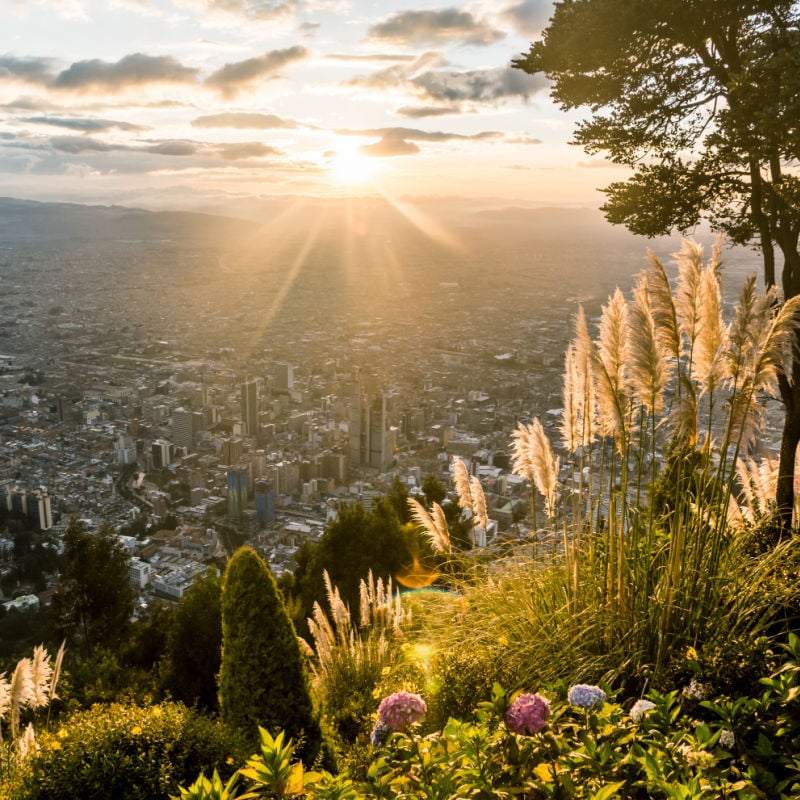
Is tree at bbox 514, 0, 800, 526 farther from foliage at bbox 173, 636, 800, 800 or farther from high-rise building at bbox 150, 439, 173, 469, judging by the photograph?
high-rise building at bbox 150, 439, 173, 469

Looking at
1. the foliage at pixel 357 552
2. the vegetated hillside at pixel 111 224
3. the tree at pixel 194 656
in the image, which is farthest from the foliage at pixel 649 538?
the vegetated hillside at pixel 111 224

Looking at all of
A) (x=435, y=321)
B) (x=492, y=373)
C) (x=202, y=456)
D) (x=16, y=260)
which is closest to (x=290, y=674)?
(x=202, y=456)

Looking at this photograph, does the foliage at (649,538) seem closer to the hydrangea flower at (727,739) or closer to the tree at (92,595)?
the hydrangea flower at (727,739)

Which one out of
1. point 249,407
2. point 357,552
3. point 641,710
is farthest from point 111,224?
point 641,710

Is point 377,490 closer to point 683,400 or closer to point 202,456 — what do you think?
point 202,456

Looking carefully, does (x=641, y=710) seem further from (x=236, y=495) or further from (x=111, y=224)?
(x=111, y=224)
